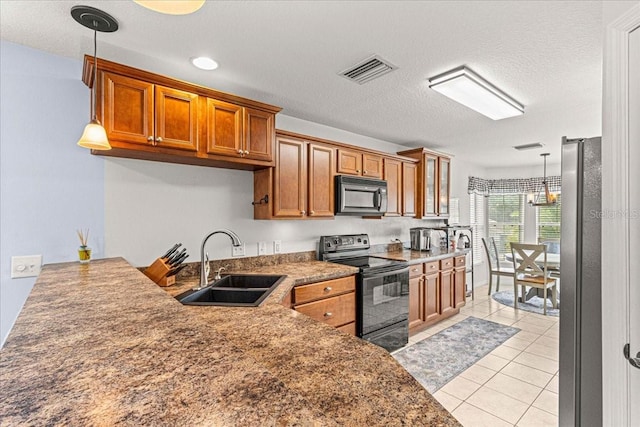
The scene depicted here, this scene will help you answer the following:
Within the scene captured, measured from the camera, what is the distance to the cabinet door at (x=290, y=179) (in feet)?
9.37

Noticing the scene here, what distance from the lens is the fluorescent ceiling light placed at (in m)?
2.26

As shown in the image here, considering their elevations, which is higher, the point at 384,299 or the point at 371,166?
the point at 371,166

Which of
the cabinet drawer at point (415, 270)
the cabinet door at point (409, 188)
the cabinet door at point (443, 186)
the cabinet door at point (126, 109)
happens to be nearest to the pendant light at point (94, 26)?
the cabinet door at point (126, 109)

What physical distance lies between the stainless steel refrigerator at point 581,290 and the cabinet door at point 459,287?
9.91ft

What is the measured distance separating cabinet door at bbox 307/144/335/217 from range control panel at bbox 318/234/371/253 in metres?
0.38

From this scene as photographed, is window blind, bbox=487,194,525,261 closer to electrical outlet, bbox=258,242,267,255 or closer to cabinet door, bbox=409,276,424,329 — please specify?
cabinet door, bbox=409,276,424,329

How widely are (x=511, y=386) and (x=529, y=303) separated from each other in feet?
10.2

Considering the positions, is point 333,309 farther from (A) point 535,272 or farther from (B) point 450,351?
(A) point 535,272

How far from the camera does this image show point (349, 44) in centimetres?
190

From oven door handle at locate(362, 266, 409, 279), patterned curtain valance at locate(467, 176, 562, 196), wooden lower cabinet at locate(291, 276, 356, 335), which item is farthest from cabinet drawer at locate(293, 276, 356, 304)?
patterned curtain valance at locate(467, 176, 562, 196)

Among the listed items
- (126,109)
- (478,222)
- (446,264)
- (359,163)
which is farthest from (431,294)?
(126,109)

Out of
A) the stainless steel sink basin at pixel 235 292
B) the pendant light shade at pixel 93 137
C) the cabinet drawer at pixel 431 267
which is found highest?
the pendant light shade at pixel 93 137

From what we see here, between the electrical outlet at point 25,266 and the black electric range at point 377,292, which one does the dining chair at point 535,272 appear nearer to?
the black electric range at point 377,292

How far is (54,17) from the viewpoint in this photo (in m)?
1.62
